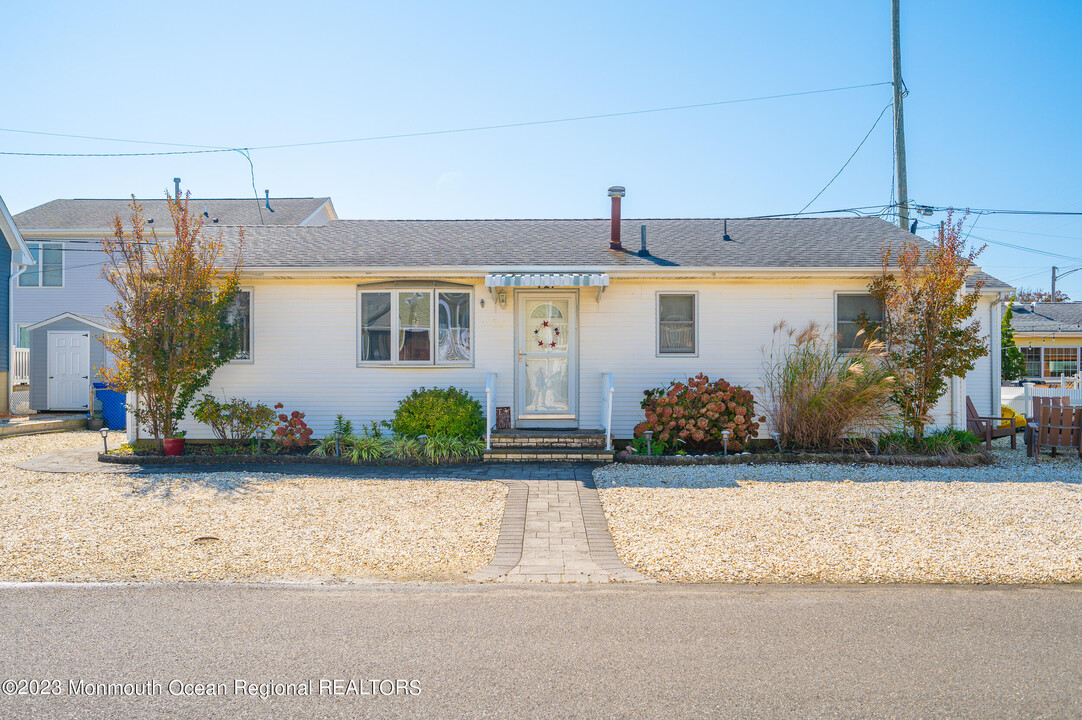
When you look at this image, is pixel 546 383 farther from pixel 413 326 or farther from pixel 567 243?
pixel 567 243

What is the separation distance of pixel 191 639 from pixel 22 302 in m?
22.6

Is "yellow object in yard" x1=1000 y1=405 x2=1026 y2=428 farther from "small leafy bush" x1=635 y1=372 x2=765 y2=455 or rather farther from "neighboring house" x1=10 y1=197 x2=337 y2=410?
"neighboring house" x1=10 y1=197 x2=337 y2=410

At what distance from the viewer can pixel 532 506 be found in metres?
7.43

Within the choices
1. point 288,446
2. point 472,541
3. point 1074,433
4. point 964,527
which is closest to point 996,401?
point 1074,433

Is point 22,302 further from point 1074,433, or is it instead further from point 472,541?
point 1074,433

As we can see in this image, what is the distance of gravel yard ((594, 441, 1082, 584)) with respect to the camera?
529cm

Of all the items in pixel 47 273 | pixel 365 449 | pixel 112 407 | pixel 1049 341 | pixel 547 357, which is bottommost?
pixel 365 449

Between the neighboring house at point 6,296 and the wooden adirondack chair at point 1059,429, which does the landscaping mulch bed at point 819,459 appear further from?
the neighboring house at point 6,296

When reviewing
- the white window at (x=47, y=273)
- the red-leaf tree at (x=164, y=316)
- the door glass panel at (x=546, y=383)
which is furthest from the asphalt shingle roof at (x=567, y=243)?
the white window at (x=47, y=273)

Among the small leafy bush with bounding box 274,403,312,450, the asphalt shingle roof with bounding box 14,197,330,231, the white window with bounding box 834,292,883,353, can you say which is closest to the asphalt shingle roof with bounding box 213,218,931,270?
→ the white window with bounding box 834,292,883,353

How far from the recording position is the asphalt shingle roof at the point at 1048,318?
87.0 ft

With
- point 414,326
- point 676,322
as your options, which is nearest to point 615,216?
point 676,322

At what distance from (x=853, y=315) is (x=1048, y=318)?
23.2 metres

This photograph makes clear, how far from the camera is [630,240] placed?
13141mm
